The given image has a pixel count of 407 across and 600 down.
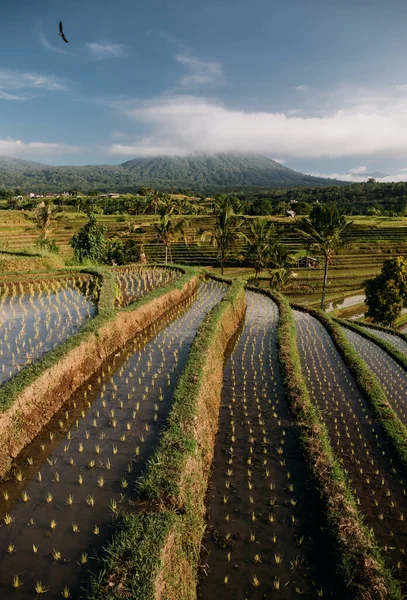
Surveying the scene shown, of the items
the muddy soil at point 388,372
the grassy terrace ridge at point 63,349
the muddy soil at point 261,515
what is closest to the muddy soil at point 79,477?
the grassy terrace ridge at point 63,349

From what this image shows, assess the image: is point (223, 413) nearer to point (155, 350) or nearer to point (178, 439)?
point (178, 439)

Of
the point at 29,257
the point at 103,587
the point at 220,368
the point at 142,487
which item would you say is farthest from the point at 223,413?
the point at 29,257

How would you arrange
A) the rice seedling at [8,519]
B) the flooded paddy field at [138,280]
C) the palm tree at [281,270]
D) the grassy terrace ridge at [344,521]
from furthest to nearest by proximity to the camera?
the palm tree at [281,270], the flooded paddy field at [138,280], the rice seedling at [8,519], the grassy terrace ridge at [344,521]

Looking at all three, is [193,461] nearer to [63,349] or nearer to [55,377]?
[55,377]

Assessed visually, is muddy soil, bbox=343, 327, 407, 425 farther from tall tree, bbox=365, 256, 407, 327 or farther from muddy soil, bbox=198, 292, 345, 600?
tall tree, bbox=365, 256, 407, 327

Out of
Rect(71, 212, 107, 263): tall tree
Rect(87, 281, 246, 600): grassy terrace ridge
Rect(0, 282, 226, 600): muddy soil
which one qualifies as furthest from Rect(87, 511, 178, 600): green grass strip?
Rect(71, 212, 107, 263): tall tree

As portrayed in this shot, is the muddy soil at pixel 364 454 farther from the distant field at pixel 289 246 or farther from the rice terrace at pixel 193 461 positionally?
the distant field at pixel 289 246
